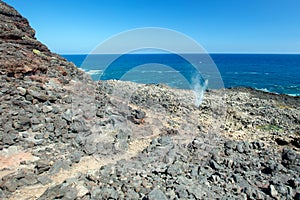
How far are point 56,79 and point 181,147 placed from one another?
849 centimetres

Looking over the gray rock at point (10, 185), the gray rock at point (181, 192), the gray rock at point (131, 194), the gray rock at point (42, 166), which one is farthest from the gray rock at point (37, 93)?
the gray rock at point (181, 192)

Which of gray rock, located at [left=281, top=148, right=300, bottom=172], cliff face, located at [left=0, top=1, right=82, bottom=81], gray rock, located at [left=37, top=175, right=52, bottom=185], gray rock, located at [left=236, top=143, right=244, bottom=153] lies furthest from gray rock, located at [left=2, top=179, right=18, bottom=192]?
gray rock, located at [left=281, top=148, right=300, bottom=172]

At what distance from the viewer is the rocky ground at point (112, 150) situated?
5727 mm

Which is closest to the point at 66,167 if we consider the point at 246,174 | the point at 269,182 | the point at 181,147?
the point at 181,147

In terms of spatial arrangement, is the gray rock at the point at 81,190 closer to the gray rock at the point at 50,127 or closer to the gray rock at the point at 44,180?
the gray rock at the point at 44,180

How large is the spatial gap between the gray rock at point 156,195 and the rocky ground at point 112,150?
2 cm

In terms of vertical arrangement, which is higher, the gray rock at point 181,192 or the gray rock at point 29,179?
the gray rock at point 29,179

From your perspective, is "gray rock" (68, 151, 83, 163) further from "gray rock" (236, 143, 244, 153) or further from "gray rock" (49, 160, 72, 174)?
"gray rock" (236, 143, 244, 153)

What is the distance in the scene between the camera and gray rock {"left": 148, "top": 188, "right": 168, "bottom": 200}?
5117 mm

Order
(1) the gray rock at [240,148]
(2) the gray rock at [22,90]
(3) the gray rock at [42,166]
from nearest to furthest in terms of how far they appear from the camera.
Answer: (3) the gray rock at [42,166] < (1) the gray rock at [240,148] < (2) the gray rock at [22,90]

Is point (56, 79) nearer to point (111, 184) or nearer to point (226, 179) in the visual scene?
point (111, 184)

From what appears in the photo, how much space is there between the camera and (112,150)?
325 inches

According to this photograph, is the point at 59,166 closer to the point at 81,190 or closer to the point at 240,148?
the point at 81,190

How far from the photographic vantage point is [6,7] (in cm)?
1741
